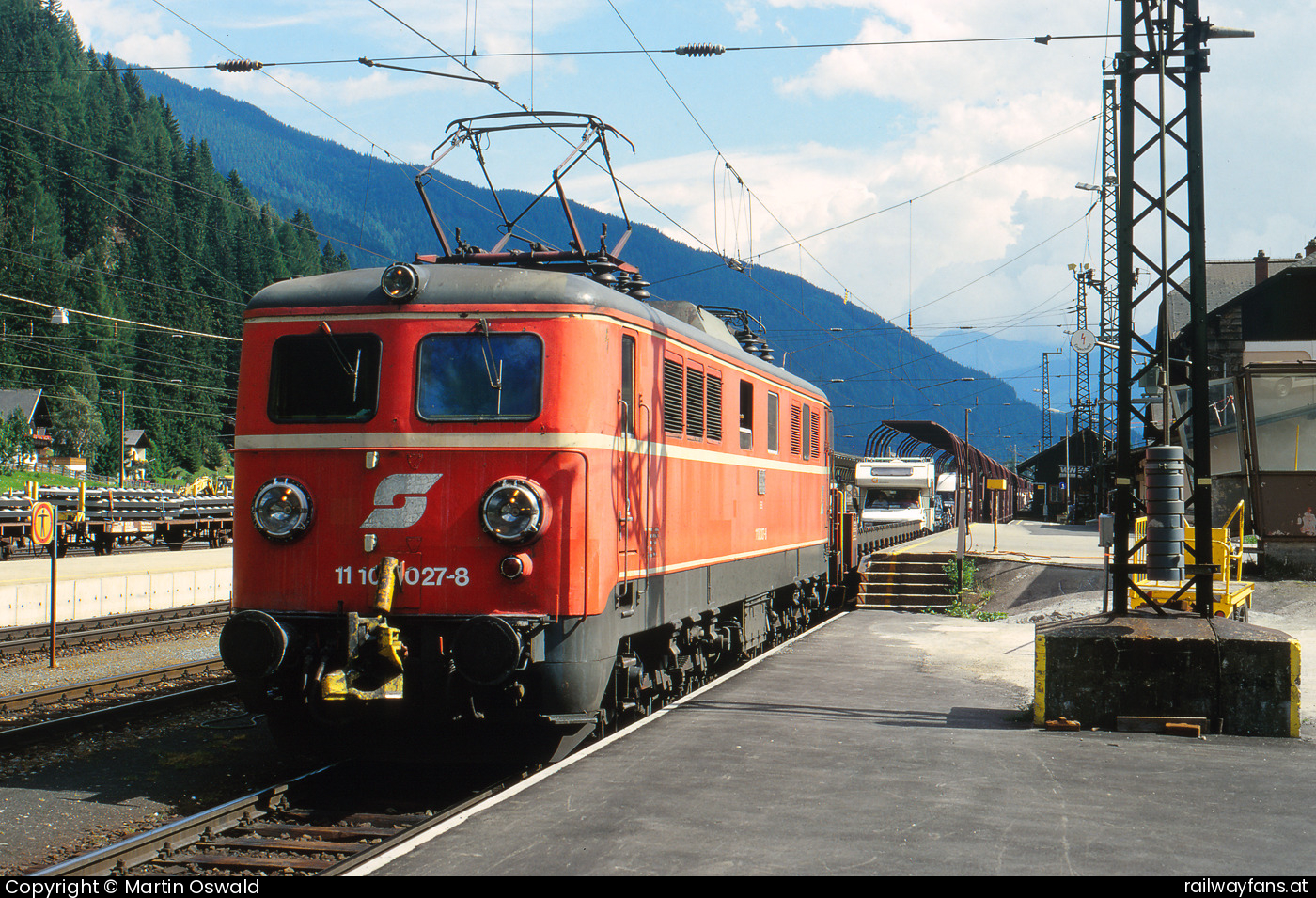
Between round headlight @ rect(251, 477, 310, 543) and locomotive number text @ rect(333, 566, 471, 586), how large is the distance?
0.48m

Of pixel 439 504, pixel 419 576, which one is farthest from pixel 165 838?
pixel 439 504

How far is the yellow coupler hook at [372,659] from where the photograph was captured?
25.2 feet

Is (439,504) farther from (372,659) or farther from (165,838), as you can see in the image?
(165,838)

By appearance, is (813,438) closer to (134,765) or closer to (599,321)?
(599,321)

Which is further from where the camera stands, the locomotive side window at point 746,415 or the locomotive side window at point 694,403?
the locomotive side window at point 746,415

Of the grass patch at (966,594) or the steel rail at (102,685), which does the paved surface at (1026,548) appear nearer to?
the grass patch at (966,594)

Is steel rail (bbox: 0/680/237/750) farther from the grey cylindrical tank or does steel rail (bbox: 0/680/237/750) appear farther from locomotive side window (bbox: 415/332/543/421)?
the grey cylindrical tank

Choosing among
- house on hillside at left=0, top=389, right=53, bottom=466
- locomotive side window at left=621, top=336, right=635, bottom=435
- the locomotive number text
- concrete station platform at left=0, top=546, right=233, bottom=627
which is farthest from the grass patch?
house on hillside at left=0, top=389, right=53, bottom=466

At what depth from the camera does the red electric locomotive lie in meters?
7.90

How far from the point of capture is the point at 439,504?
805 cm

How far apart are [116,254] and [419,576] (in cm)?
11617

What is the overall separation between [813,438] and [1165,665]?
23.0 feet

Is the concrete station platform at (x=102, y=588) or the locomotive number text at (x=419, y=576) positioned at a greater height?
the locomotive number text at (x=419, y=576)

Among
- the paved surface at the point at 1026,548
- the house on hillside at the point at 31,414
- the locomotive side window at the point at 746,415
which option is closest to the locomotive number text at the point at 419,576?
the locomotive side window at the point at 746,415
